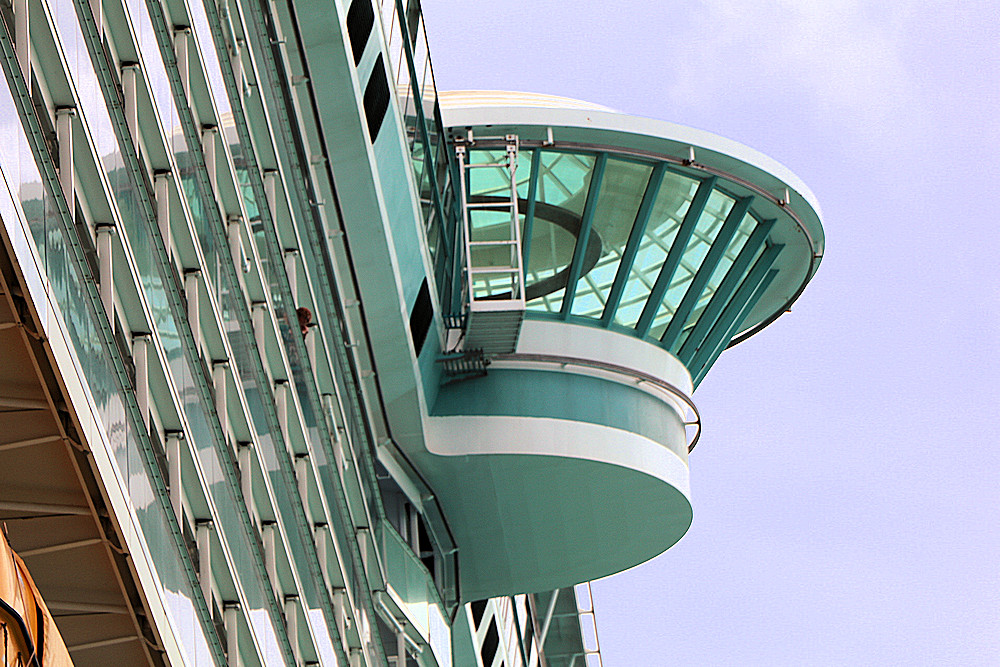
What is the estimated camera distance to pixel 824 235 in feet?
82.8

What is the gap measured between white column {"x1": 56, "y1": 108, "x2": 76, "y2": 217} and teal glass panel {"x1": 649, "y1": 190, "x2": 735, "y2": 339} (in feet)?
47.9

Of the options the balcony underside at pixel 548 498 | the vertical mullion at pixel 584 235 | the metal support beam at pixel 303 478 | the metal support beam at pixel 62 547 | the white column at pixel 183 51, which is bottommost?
the metal support beam at pixel 62 547

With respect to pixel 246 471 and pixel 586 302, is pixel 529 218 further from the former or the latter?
pixel 246 471

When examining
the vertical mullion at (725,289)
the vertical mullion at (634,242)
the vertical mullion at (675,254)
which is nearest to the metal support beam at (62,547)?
the vertical mullion at (634,242)

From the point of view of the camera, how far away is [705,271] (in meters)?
24.6

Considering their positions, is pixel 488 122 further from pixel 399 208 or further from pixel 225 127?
pixel 225 127

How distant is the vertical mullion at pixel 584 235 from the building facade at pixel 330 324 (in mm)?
61

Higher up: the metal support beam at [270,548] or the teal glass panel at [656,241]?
the teal glass panel at [656,241]

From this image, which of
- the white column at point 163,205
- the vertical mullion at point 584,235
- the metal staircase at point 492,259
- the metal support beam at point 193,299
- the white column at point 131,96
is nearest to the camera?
the white column at point 131,96

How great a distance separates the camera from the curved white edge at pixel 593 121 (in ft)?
73.6

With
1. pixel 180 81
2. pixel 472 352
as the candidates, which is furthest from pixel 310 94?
pixel 472 352

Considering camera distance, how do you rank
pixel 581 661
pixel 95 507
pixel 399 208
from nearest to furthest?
1. pixel 95 507
2. pixel 399 208
3. pixel 581 661

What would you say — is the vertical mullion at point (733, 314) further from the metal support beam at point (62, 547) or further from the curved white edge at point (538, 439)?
the metal support beam at point (62, 547)

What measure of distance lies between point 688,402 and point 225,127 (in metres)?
11.9
